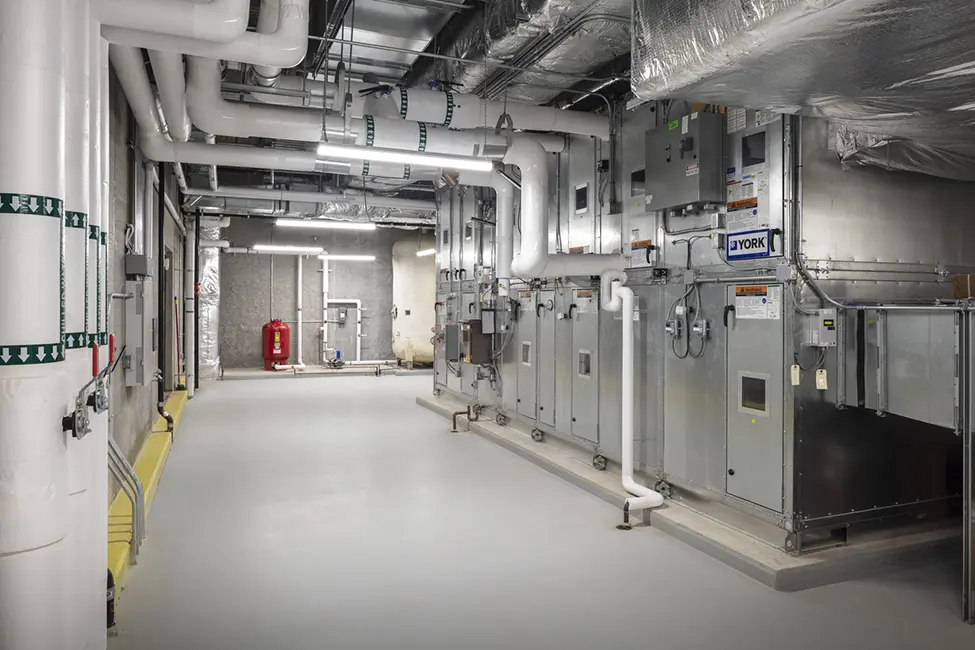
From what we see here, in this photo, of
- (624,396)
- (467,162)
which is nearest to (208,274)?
(467,162)

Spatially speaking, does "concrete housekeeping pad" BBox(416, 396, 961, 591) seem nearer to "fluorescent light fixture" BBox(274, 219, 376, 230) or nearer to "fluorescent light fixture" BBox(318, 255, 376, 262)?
"fluorescent light fixture" BBox(274, 219, 376, 230)

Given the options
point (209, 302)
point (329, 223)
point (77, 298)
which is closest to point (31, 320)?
point (77, 298)

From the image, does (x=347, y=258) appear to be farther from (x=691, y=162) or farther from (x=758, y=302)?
(x=758, y=302)

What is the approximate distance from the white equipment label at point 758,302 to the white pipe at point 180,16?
329 centimetres

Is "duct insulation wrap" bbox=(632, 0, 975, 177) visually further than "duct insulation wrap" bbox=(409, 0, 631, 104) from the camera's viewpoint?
No

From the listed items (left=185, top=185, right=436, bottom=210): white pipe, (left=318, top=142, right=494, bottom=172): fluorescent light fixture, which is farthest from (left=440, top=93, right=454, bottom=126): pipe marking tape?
(left=185, top=185, right=436, bottom=210): white pipe

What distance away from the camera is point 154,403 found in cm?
810

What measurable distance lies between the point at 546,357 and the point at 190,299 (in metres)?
7.61

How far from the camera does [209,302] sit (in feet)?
43.2

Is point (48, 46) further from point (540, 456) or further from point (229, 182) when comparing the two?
point (229, 182)

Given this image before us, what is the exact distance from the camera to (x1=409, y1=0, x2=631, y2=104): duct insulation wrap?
4215 mm

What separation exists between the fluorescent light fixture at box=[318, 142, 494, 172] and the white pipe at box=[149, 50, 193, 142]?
3.49 feet

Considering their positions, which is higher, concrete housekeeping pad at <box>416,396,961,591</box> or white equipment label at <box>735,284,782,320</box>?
white equipment label at <box>735,284,782,320</box>

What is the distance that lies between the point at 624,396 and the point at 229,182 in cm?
899
